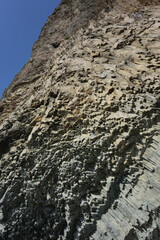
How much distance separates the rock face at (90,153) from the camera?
3.79 metres

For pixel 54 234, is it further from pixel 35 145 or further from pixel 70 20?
pixel 70 20

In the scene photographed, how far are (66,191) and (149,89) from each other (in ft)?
11.5

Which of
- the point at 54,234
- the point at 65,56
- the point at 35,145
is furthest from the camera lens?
the point at 65,56

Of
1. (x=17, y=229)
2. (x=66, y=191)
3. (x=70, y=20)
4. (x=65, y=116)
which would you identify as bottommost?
(x=17, y=229)

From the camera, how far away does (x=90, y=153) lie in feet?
14.3

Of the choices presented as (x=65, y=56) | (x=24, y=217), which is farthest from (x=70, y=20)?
(x=24, y=217)

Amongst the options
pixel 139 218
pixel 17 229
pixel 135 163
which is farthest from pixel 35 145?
pixel 139 218

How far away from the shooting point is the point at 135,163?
3.97 m

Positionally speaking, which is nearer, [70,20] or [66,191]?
[66,191]

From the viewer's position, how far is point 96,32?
7531mm

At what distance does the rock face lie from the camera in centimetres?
379

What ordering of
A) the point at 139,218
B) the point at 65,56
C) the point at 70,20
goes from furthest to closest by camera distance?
the point at 70,20 → the point at 65,56 → the point at 139,218

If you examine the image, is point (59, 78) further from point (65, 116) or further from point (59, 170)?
point (59, 170)

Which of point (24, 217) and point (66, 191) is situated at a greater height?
point (66, 191)
